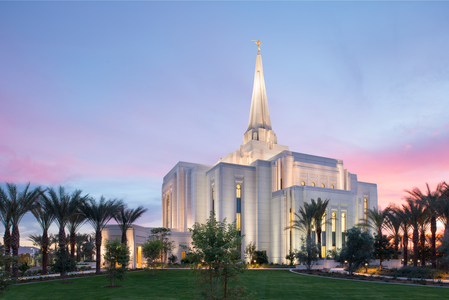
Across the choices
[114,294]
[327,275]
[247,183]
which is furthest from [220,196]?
[114,294]

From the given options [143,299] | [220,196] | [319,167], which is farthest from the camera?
[319,167]

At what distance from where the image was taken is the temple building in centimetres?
4075

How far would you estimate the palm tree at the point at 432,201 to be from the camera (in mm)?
25975

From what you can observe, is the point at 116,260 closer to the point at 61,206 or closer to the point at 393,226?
the point at 61,206

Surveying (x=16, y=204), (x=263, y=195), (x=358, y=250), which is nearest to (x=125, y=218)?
(x=16, y=204)

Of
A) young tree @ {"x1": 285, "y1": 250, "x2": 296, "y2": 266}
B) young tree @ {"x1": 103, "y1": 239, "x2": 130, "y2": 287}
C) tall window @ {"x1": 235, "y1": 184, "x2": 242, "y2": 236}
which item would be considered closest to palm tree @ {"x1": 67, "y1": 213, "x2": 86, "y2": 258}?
young tree @ {"x1": 103, "y1": 239, "x2": 130, "y2": 287}

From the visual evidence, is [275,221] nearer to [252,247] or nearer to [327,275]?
[252,247]

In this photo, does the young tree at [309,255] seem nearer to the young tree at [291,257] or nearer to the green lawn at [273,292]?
the young tree at [291,257]

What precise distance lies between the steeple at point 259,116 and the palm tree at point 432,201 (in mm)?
25603

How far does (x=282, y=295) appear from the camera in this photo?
15.7 m

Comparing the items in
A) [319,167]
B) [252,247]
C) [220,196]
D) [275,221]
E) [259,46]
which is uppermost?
[259,46]

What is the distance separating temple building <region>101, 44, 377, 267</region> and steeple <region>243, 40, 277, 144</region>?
8.5 inches

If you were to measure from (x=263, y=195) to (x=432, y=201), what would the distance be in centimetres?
2109

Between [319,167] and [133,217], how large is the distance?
2483 centimetres
